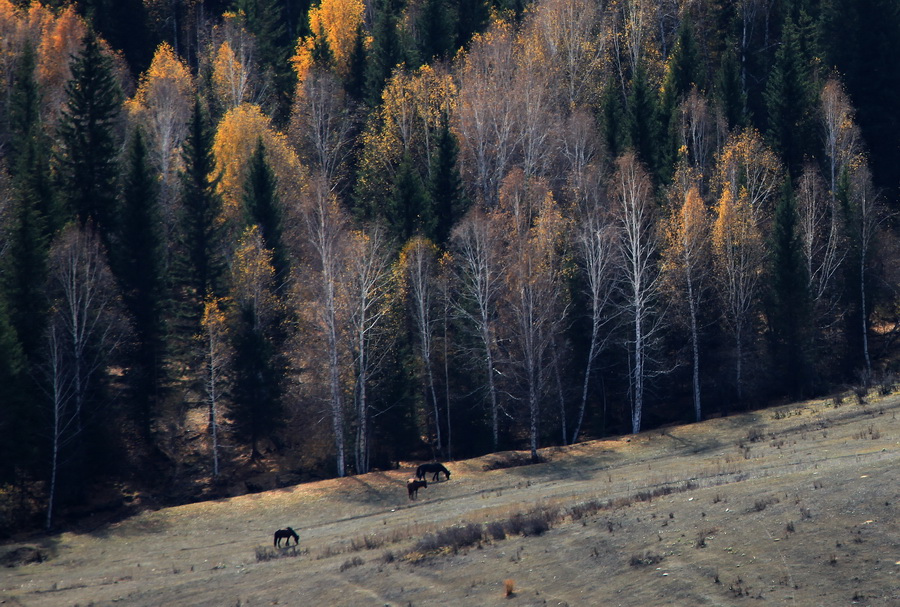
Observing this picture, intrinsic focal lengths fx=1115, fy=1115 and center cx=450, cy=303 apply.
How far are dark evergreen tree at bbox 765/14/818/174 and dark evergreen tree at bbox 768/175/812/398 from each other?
1310cm

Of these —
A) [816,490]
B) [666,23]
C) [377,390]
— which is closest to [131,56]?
[666,23]

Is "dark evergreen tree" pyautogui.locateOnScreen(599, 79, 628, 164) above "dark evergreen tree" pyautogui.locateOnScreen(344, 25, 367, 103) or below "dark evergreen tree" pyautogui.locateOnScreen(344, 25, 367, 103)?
below

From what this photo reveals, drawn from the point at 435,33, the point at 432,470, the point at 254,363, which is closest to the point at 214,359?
the point at 254,363

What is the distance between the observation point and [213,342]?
5322 centimetres

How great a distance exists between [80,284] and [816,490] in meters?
33.9

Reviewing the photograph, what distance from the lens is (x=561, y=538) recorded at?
30.5 m

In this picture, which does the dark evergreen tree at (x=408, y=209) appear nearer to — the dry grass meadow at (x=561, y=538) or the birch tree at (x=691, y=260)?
the birch tree at (x=691, y=260)

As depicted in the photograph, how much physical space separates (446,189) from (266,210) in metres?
10.3

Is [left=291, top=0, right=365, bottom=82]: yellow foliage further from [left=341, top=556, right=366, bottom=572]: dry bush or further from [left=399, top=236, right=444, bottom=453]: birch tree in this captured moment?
[left=341, top=556, right=366, bottom=572]: dry bush

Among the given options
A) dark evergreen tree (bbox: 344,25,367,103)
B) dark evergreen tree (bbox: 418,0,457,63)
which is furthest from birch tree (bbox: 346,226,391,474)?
dark evergreen tree (bbox: 344,25,367,103)

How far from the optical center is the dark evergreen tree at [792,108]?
6981cm

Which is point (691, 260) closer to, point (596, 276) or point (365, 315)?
point (596, 276)

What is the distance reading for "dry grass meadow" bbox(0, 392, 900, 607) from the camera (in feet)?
84.2

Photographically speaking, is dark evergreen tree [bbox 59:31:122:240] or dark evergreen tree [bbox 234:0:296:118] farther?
dark evergreen tree [bbox 234:0:296:118]
